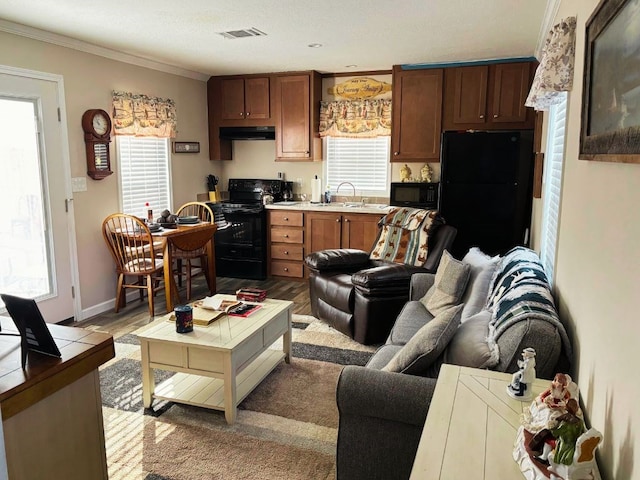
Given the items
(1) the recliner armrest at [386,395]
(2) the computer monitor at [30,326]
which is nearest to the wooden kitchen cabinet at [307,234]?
(1) the recliner armrest at [386,395]

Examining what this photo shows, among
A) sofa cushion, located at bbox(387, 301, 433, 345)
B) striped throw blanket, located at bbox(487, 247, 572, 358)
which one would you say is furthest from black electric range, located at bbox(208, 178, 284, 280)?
striped throw blanket, located at bbox(487, 247, 572, 358)

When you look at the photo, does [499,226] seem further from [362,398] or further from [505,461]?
[505,461]

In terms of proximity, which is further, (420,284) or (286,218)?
(286,218)

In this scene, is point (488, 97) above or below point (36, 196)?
above

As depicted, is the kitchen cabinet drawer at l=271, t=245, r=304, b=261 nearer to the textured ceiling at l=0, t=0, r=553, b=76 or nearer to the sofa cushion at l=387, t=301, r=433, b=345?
the textured ceiling at l=0, t=0, r=553, b=76

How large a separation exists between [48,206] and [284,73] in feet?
9.73

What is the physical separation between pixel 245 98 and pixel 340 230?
199cm

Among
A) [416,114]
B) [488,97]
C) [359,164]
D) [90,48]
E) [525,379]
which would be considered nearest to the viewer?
[525,379]

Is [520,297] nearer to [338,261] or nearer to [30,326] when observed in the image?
[30,326]

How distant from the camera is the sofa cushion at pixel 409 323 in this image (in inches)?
108

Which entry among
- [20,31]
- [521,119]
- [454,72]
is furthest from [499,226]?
[20,31]

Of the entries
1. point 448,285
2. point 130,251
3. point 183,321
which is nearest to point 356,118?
point 130,251

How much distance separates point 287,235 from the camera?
5719 mm

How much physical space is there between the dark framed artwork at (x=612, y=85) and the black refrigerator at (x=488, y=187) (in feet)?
9.22
